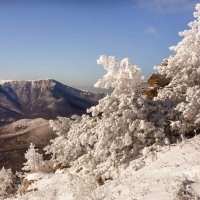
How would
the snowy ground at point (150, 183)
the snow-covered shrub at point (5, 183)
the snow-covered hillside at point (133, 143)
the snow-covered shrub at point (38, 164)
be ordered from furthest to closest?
the snow-covered shrub at point (5, 183) → the snow-covered shrub at point (38, 164) → the snow-covered hillside at point (133, 143) → the snowy ground at point (150, 183)

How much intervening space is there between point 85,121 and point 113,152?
411cm

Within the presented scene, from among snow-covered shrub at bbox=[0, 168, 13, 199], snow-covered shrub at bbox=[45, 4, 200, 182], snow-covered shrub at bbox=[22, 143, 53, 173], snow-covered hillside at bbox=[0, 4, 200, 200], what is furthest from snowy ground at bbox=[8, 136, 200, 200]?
snow-covered shrub at bbox=[0, 168, 13, 199]

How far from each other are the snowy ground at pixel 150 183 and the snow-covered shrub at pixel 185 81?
4.27ft

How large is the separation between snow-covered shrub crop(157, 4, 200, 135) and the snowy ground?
51.3 inches

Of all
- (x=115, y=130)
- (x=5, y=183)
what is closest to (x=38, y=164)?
(x=5, y=183)

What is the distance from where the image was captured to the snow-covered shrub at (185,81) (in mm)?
18656

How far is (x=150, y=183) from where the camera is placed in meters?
14.5

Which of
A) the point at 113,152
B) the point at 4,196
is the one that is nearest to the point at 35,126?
the point at 4,196

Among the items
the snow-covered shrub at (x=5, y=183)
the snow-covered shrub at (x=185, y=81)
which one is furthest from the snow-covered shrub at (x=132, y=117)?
the snow-covered shrub at (x=5, y=183)

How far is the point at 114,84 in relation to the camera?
71.9 ft

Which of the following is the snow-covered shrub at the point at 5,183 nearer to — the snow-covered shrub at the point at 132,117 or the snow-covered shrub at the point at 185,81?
the snow-covered shrub at the point at 132,117

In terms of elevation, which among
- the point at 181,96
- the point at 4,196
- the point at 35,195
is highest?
the point at 181,96

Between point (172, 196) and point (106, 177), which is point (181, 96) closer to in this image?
point (106, 177)

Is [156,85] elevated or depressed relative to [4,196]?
elevated
